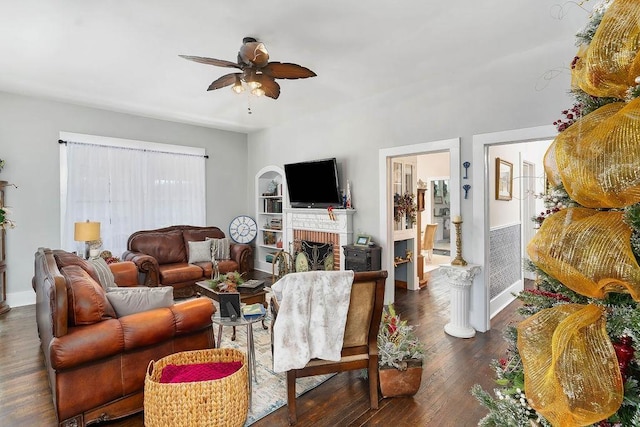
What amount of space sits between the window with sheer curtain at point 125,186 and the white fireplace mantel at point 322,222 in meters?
1.87

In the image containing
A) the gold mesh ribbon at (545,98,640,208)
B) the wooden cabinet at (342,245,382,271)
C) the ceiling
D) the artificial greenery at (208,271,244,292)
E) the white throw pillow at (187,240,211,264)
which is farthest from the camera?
the white throw pillow at (187,240,211,264)

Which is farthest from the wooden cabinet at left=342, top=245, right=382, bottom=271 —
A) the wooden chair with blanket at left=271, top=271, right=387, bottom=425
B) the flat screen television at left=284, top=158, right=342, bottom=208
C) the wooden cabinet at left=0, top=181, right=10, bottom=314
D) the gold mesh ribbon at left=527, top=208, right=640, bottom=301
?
the wooden cabinet at left=0, top=181, right=10, bottom=314

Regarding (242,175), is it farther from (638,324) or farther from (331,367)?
(638,324)

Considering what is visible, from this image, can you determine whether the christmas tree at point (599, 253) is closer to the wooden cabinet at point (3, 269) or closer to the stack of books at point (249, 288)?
the stack of books at point (249, 288)

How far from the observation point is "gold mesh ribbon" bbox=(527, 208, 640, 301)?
0.83 meters

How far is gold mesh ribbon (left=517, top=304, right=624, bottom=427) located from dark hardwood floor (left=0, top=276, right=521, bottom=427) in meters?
1.50

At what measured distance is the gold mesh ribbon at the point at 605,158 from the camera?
2.60ft

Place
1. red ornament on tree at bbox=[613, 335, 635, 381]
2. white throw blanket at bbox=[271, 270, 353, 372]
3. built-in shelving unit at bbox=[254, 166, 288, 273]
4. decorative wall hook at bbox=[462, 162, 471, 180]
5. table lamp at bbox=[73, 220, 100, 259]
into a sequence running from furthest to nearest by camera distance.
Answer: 1. built-in shelving unit at bbox=[254, 166, 288, 273]
2. table lamp at bbox=[73, 220, 100, 259]
3. decorative wall hook at bbox=[462, 162, 471, 180]
4. white throw blanket at bbox=[271, 270, 353, 372]
5. red ornament on tree at bbox=[613, 335, 635, 381]

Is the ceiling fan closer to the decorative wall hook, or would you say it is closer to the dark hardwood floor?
the decorative wall hook

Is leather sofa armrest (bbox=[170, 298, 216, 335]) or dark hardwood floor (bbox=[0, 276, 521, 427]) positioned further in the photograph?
leather sofa armrest (bbox=[170, 298, 216, 335])

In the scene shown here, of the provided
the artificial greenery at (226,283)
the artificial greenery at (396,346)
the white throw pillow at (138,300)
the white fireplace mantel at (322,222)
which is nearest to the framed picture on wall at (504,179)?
the white fireplace mantel at (322,222)

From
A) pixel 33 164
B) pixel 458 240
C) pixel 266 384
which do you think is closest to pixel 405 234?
pixel 458 240

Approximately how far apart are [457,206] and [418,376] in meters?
2.21

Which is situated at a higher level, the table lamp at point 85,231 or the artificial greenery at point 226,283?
the table lamp at point 85,231
